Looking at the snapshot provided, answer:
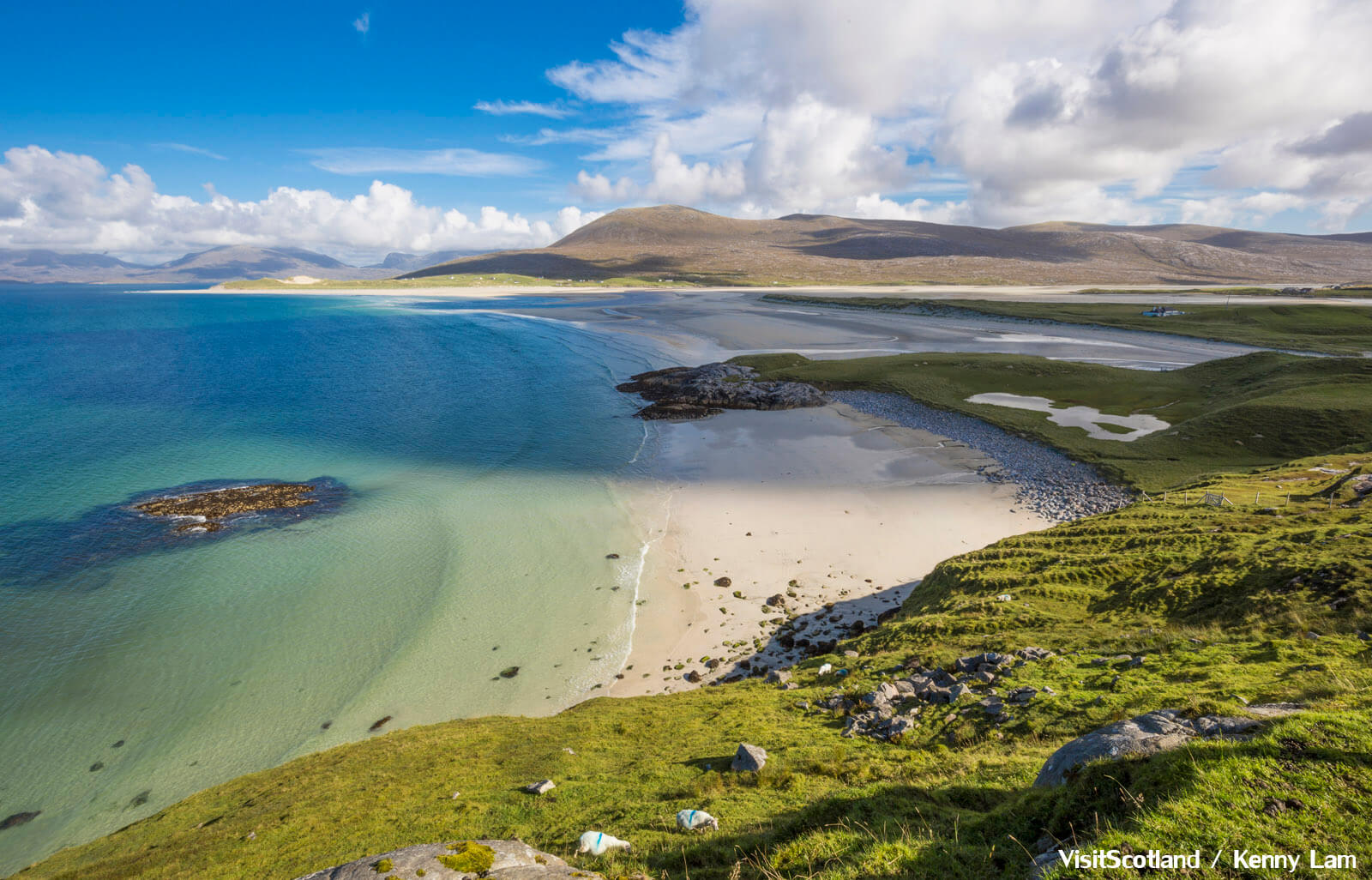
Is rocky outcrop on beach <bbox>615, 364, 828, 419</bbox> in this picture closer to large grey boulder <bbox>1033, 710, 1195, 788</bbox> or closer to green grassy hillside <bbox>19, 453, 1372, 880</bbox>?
green grassy hillside <bbox>19, 453, 1372, 880</bbox>

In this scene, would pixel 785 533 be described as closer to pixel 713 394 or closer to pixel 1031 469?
pixel 1031 469

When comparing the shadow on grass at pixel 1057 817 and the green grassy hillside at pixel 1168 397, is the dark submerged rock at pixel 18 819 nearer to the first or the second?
the shadow on grass at pixel 1057 817

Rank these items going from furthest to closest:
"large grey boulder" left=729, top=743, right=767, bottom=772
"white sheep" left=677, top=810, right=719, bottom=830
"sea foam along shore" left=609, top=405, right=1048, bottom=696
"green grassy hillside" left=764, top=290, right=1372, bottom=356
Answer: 1. "green grassy hillside" left=764, top=290, right=1372, bottom=356
2. "sea foam along shore" left=609, top=405, right=1048, bottom=696
3. "large grey boulder" left=729, top=743, right=767, bottom=772
4. "white sheep" left=677, top=810, right=719, bottom=830

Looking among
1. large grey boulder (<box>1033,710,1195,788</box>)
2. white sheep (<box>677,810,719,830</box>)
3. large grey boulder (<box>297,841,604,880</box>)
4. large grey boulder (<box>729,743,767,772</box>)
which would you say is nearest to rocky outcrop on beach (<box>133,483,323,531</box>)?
large grey boulder (<box>297,841,604,880</box>)

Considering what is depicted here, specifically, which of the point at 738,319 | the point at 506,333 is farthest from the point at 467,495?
the point at 738,319

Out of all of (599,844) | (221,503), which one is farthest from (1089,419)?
(221,503)

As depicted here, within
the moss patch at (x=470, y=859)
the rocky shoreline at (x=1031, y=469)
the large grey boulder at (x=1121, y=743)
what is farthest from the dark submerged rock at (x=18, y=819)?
the rocky shoreline at (x=1031, y=469)
